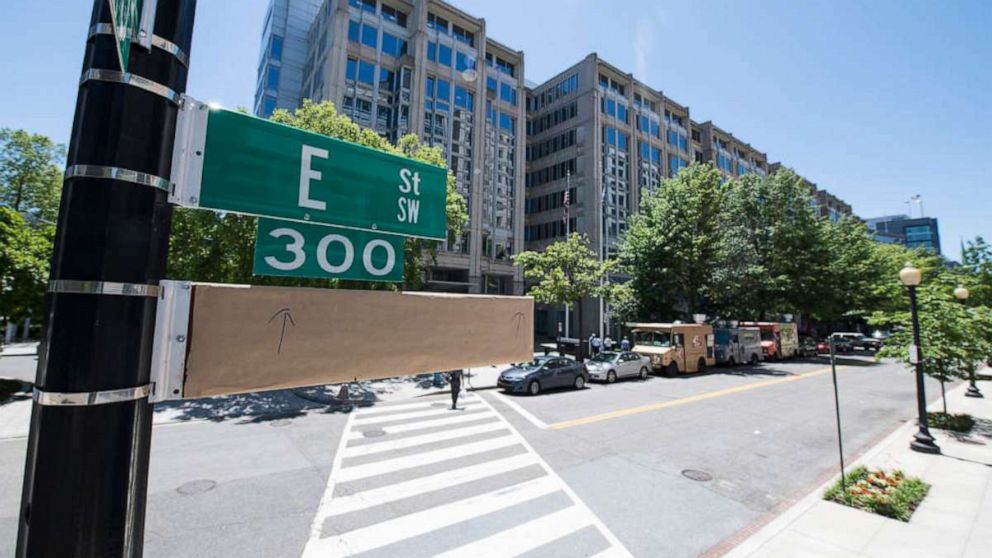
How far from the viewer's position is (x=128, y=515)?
1.48 meters

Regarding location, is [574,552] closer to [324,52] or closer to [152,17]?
[152,17]

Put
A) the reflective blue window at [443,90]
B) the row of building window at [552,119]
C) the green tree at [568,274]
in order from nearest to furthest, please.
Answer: the green tree at [568,274] → the reflective blue window at [443,90] → the row of building window at [552,119]

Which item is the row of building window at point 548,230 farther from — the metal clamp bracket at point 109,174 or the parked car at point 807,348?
the metal clamp bracket at point 109,174

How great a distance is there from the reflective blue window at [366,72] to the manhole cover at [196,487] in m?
33.6

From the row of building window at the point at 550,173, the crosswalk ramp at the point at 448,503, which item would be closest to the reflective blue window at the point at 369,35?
the row of building window at the point at 550,173

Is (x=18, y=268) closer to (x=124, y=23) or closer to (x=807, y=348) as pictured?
(x=124, y=23)

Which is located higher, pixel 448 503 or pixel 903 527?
pixel 903 527

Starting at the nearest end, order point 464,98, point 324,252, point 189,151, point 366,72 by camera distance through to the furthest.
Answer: point 189,151 < point 324,252 < point 366,72 < point 464,98

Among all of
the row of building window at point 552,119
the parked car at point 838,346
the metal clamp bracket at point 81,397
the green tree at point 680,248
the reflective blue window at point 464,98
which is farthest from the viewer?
the row of building window at point 552,119

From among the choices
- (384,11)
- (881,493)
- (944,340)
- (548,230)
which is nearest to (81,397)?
(881,493)

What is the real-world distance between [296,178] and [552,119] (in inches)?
2058

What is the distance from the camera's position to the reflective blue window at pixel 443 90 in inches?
1468

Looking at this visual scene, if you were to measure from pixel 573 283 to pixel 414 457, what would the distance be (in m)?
17.9

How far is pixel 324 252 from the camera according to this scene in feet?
7.33
